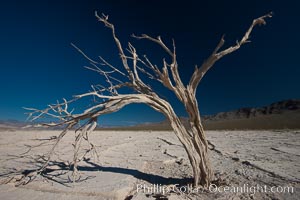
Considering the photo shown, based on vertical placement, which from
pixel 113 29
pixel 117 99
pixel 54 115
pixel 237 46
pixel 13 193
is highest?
pixel 113 29

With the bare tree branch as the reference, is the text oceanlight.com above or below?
below

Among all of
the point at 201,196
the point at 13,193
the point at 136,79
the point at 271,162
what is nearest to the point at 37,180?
the point at 13,193

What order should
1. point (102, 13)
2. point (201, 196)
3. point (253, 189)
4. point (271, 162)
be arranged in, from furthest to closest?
point (271, 162) → point (102, 13) → point (253, 189) → point (201, 196)

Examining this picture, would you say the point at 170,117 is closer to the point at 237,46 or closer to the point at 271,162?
the point at 237,46

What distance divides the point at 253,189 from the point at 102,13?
3920mm

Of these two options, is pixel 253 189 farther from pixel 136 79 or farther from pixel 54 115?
pixel 54 115

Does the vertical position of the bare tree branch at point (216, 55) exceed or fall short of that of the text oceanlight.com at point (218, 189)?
it exceeds it

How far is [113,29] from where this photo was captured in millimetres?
4660

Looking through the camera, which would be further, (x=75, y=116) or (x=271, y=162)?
(x=271, y=162)

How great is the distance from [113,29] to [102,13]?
337 mm

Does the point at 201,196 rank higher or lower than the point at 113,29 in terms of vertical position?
lower

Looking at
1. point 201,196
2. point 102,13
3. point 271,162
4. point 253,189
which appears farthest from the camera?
point 271,162

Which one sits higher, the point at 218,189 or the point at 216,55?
the point at 216,55

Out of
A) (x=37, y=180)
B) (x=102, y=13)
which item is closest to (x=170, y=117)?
(x=102, y=13)
